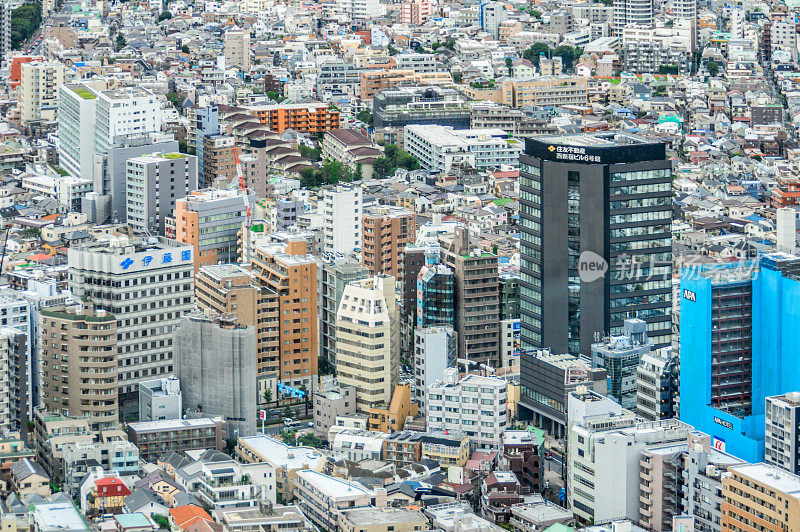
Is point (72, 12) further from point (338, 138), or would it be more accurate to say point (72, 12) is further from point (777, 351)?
point (777, 351)

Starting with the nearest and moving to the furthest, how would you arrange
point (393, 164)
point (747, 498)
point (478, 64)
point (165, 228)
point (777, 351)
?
point (747, 498) < point (777, 351) < point (165, 228) < point (393, 164) < point (478, 64)

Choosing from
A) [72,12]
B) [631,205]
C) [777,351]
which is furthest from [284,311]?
[72,12]

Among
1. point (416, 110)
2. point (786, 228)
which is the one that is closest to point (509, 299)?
point (786, 228)

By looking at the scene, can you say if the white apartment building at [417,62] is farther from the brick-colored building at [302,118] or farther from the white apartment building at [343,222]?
the white apartment building at [343,222]

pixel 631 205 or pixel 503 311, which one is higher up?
pixel 631 205

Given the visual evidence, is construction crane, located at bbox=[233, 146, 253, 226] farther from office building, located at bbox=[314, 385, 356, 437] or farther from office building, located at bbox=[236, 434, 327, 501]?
office building, located at bbox=[236, 434, 327, 501]

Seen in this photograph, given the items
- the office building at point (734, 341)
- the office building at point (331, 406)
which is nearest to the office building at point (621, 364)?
the office building at point (734, 341)

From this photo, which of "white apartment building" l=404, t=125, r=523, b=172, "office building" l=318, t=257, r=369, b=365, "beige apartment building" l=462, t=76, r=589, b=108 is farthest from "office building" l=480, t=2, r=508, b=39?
"office building" l=318, t=257, r=369, b=365
